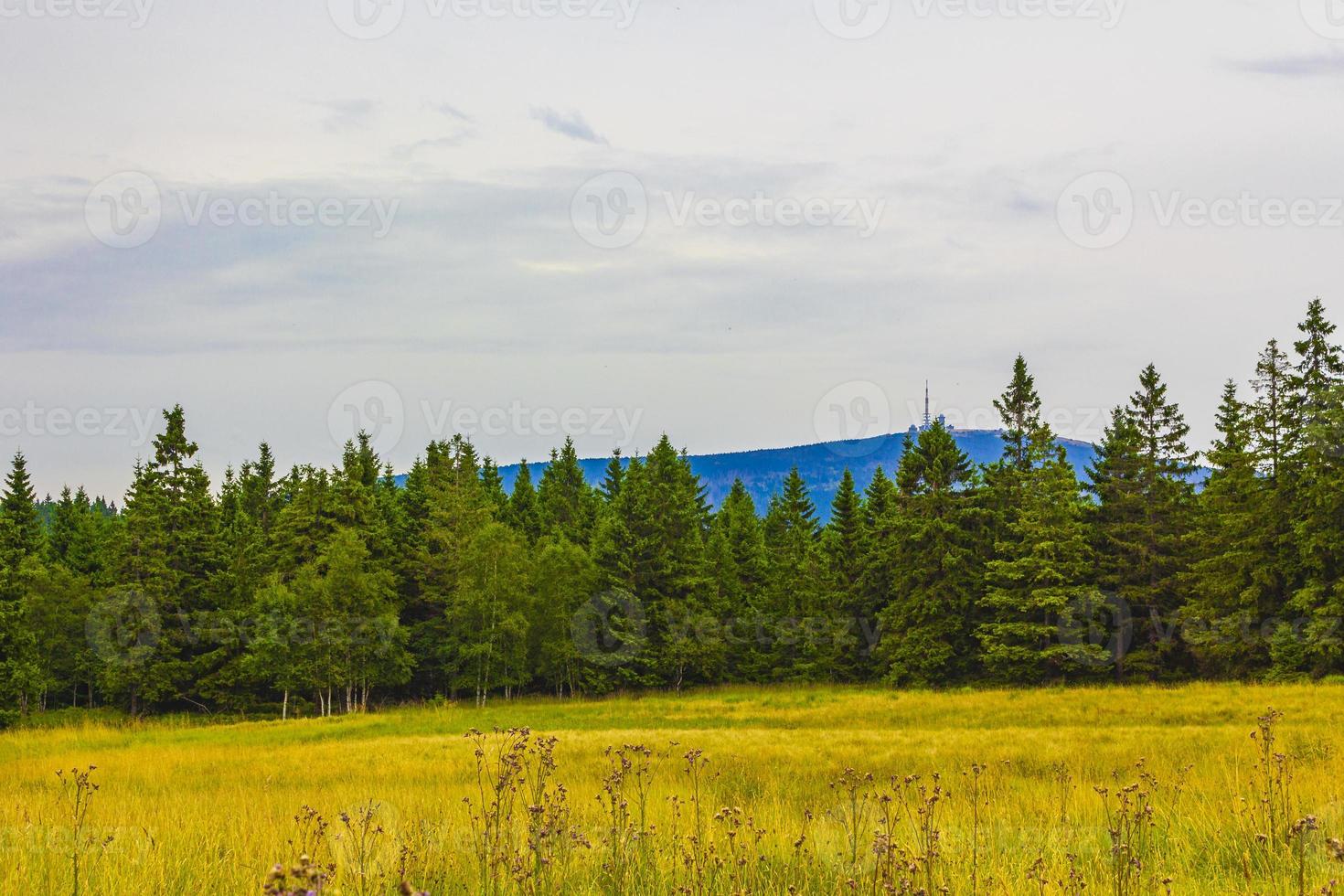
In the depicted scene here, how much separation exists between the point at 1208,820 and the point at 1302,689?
2538 centimetres

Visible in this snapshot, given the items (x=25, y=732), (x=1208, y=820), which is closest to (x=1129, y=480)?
(x=1208, y=820)

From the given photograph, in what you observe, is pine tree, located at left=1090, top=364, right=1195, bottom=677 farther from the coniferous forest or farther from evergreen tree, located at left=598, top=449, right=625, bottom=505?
evergreen tree, located at left=598, top=449, right=625, bottom=505

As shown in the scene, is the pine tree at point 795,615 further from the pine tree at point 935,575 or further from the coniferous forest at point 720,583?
the pine tree at point 935,575

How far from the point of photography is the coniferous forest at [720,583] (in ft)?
138

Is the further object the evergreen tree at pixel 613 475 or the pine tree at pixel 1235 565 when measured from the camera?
the evergreen tree at pixel 613 475

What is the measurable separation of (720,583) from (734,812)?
55.5 m

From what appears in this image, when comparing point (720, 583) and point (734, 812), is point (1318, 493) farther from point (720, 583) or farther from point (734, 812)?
point (734, 812)

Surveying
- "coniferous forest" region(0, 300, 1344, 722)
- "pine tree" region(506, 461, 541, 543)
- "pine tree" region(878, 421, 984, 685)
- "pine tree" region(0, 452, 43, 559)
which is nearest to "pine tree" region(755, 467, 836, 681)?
"coniferous forest" region(0, 300, 1344, 722)

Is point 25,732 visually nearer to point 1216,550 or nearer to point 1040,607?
point 1040,607

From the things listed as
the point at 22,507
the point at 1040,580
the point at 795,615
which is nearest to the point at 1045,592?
the point at 1040,580

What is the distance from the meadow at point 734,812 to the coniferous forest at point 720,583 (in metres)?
14.7

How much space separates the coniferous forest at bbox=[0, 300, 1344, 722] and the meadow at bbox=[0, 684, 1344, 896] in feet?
48.1

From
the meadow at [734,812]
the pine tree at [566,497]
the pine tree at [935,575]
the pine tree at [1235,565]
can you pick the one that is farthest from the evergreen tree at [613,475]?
the meadow at [734,812]

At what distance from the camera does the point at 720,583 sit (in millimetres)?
61531
